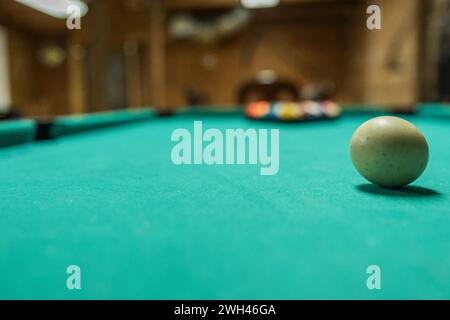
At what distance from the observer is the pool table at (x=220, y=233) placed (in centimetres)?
61

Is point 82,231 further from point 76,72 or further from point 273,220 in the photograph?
point 76,72

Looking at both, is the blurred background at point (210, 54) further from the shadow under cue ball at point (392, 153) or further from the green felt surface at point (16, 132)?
the shadow under cue ball at point (392, 153)

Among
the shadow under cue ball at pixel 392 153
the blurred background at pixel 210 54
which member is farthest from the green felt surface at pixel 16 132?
the blurred background at pixel 210 54

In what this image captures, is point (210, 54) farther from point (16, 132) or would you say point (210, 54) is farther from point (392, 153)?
point (392, 153)

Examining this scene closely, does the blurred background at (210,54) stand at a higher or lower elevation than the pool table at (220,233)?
higher

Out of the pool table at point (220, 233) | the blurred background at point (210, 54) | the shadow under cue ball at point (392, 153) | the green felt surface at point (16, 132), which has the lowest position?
the pool table at point (220, 233)

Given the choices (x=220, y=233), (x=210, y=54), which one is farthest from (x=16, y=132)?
(x=210, y=54)

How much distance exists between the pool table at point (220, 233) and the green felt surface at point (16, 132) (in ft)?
2.15

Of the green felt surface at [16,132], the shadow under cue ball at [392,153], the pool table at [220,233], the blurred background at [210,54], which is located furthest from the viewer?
the blurred background at [210,54]

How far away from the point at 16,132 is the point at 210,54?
859cm

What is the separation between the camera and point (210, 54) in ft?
34.5

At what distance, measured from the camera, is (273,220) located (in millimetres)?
921
